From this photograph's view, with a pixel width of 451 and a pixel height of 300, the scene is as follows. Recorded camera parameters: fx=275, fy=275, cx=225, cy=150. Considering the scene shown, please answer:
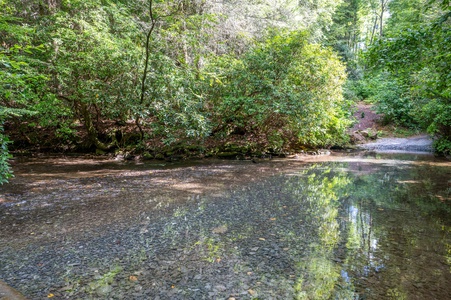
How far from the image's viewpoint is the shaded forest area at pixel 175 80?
11.0 m

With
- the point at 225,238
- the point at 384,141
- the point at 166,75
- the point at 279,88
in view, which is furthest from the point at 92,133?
the point at 384,141

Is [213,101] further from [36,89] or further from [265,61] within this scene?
[36,89]

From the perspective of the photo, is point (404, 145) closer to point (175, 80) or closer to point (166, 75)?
point (175, 80)

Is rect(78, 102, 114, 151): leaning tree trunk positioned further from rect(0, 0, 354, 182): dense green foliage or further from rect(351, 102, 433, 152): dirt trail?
rect(351, 102, 433, 152): dirt trail

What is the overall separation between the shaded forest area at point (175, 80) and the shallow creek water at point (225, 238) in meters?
4.05

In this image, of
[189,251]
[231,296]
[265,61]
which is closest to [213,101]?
[265,61]

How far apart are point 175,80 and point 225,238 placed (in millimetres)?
8348

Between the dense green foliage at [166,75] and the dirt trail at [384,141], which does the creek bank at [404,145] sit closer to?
the dirt trail at [384,141]

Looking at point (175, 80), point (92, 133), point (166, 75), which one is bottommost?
point (92, 133)

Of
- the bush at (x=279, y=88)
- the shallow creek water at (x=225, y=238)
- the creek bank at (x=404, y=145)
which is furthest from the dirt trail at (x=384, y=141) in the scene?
the shallow creek water at (x=225, y=238)

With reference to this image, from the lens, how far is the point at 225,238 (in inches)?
179

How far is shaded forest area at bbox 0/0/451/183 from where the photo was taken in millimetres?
11039

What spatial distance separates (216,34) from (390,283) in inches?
549

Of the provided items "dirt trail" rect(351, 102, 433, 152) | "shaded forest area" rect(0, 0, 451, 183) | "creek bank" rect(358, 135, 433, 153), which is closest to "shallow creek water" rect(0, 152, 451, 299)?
"shaded forest area" rect(0, 0, 451, 183)
